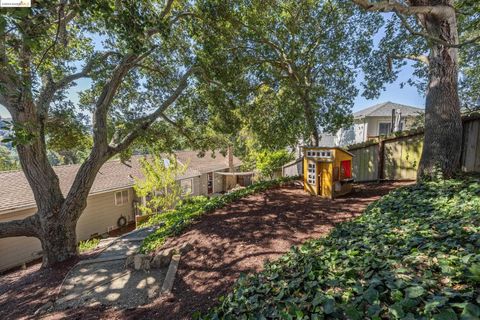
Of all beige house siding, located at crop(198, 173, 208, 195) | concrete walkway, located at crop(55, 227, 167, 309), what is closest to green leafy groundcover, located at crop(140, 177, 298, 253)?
concrete walkway, located at crop(55, 227, 167, 309)

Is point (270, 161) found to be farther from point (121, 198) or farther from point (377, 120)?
point (121, 198)

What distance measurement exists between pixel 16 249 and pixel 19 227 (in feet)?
14.9

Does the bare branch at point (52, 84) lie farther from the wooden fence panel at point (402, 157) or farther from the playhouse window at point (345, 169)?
the wooden fence panel at point (402, 157)

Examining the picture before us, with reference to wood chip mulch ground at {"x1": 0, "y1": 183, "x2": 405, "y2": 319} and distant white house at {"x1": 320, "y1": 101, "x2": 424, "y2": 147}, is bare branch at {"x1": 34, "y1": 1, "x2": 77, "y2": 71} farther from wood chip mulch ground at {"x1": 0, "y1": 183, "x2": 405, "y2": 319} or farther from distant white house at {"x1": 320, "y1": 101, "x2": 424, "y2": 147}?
distant white house at {"x1": 320, "y1": 101, "x2": 424, "y2": 147}

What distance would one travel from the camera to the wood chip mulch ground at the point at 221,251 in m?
3.19

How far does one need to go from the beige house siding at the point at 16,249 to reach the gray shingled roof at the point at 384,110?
1965 centimetres

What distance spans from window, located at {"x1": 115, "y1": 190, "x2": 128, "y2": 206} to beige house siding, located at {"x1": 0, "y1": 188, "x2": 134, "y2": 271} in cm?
17

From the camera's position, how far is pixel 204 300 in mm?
3020

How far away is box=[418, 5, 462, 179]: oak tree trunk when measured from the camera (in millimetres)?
4570

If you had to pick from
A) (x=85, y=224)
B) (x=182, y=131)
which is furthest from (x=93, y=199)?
(x=182, y=131)

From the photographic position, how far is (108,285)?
4059 mm

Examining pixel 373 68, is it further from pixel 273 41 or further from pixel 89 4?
pixel 89 4

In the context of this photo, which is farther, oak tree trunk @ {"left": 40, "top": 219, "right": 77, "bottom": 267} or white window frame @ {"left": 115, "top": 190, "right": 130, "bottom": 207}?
white window frame @ {"left": 115, "top": 190, "right": 130, "bottom": 207}

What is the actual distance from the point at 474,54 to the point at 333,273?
12256mm
